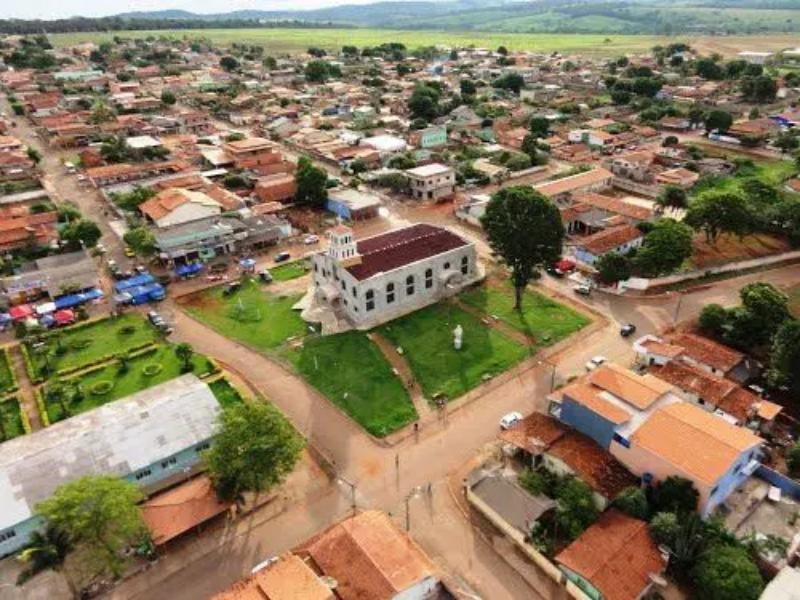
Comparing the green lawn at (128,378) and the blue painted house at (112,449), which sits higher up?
the blue painted house at (112,449)

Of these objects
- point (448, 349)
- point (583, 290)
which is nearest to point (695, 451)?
point (448, 349)

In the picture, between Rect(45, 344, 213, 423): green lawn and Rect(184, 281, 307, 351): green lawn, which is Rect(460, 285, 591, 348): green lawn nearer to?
Rect(184, 281, 307, 351): green lawn

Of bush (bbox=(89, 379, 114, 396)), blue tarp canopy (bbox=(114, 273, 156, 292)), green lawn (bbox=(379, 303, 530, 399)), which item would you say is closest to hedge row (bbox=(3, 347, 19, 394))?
bush (bbox=(89, 379, 114, 396))

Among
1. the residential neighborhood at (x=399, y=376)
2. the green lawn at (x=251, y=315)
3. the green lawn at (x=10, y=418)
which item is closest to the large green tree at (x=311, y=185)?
the residential neighborhood at (x=399, y=376)

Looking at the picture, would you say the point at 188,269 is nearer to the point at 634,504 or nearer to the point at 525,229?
the point at 525,229

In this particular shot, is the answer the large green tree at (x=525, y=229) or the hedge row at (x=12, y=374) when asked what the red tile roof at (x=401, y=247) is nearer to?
the large green tree at (x=525, y=229)

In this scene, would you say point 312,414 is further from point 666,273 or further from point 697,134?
Result: point 697,134
